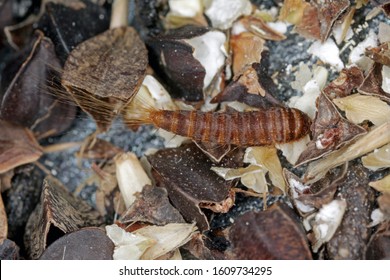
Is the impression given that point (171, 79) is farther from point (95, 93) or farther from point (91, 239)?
point (91, 239)

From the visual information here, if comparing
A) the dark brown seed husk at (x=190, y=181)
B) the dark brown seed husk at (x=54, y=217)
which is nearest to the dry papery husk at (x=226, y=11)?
the dark brown seed husk at (x=190, y=181)

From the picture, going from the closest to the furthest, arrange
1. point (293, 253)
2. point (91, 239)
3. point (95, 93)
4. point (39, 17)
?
point (293, 253) → point (91, 239) → point (95, 93) → point (39, 17)

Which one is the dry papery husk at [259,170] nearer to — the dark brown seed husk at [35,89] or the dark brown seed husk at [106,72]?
the dark brown seed husk at [106,72]

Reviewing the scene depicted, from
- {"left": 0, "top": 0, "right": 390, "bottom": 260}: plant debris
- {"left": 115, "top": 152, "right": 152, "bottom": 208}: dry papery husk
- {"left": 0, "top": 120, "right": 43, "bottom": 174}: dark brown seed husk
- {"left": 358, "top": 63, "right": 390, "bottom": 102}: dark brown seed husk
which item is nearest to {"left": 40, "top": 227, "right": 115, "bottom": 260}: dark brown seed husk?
{"left": 0, "top": 0, "right": 390, "bottom": 260}: plant debris

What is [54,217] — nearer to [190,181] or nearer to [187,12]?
[190,181]
